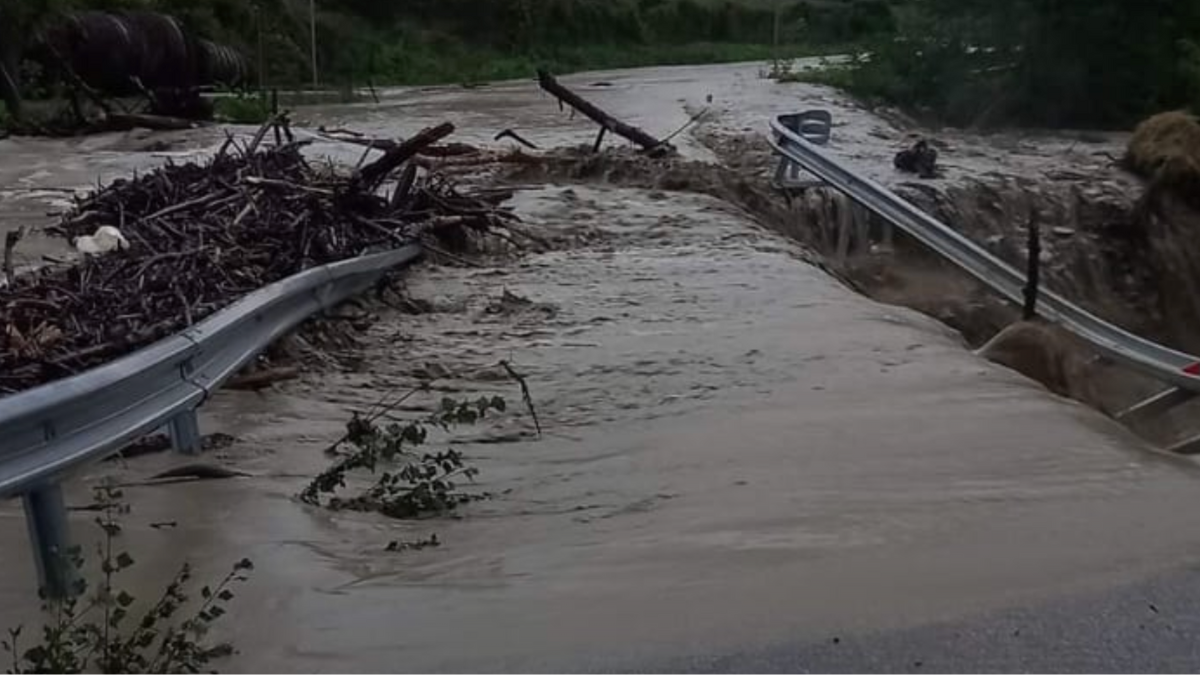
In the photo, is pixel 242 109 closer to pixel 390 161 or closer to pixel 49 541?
pixel 390 161

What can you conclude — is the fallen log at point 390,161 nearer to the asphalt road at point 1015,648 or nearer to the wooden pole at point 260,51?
the asphalt road at point 1015,648

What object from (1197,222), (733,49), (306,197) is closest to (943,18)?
(1197,222)

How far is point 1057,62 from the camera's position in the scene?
26516 millimetres

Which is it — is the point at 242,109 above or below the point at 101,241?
below

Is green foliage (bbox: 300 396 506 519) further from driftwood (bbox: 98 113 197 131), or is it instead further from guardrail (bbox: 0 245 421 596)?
driftwood (bbox: 98 113 197 131)

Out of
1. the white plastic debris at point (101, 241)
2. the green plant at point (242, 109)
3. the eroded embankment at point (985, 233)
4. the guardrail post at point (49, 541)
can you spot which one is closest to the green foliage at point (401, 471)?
the guardrail post at point (49, 541)

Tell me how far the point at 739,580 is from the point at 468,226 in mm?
7632

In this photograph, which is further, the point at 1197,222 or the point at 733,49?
the point at 733,49

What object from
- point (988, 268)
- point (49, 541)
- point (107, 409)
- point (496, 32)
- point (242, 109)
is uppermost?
point (107, 409)

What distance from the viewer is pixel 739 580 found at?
5.46 m

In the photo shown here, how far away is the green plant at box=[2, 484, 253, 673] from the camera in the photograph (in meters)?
4.38

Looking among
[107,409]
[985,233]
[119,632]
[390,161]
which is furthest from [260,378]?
[985,233]

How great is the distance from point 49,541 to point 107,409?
607 millimetres

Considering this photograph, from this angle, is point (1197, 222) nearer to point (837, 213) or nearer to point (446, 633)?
point (837, 213)
